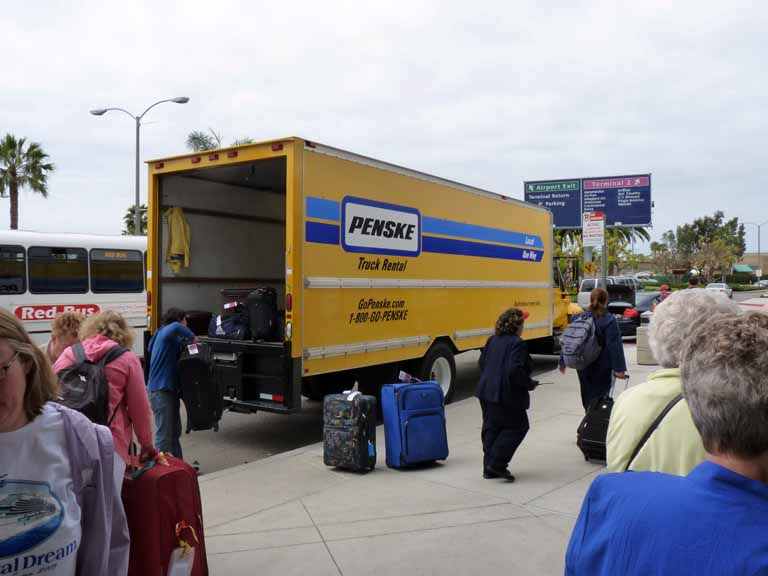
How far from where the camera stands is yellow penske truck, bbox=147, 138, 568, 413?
7.26 metres

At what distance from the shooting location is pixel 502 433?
589cm

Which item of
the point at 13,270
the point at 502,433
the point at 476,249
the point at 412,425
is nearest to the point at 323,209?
the point at 412,425

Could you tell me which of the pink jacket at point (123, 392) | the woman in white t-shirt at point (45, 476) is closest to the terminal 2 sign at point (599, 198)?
the pink jacket at point (123, 392)

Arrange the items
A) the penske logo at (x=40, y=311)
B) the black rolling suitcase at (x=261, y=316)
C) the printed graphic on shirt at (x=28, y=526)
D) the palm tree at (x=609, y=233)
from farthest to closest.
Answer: the palm tree at (x=609, y=233), the penske logo at (x=40, y=311), the black rolling suitcase at (x=261, y=316), the printed graphic on shirt at (x=28, y=526)

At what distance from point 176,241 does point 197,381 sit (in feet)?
9.37

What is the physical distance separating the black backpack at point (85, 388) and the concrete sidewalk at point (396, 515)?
1.32 meters

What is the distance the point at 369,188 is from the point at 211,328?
8.19 ft

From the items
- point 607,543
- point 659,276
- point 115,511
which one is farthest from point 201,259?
point 659,276

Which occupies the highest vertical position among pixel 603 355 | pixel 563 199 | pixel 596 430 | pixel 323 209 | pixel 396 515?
pixel 563 199

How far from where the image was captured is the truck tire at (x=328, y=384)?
8.59 meters

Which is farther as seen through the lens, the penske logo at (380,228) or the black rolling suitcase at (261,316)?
the penske logo at (380,228)

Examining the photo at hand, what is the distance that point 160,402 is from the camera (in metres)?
6.37

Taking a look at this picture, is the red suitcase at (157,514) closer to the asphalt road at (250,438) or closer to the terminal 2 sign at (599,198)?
the asphalt road at (250,438)

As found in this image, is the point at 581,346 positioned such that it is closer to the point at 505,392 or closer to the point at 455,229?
the point at 505,392
